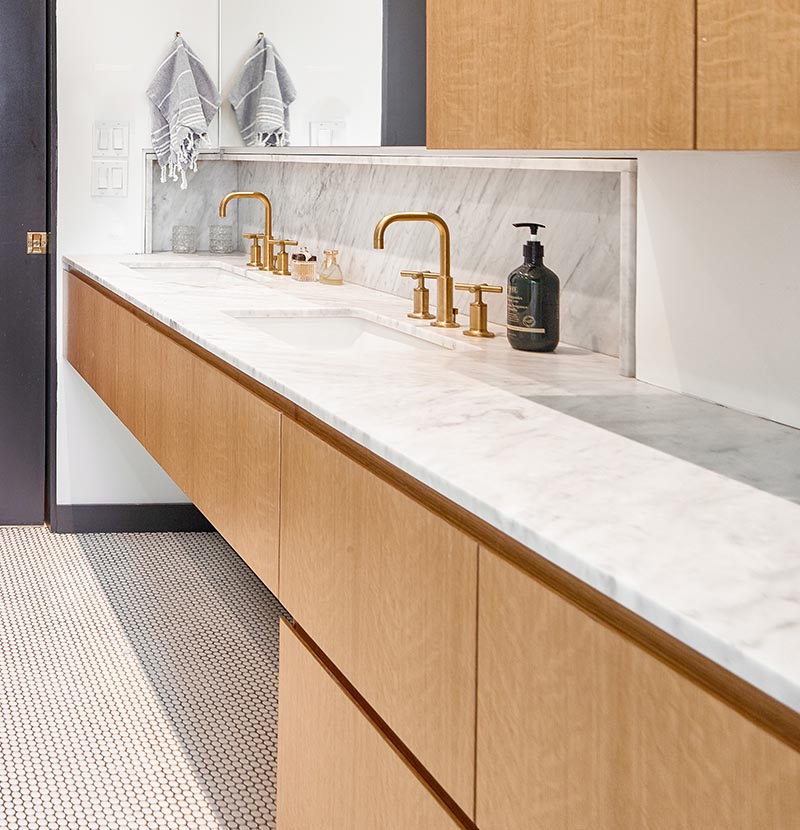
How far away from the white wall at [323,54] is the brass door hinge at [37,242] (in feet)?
2.29

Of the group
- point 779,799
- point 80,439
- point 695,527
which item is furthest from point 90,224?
point 779,799

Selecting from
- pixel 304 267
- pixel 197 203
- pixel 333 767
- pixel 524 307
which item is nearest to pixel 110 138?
pixel 197 203

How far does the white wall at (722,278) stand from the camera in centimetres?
139

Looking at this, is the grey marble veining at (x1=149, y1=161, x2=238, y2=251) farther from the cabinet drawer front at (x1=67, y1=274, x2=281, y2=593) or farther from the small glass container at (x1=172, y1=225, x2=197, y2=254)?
the cabinet drawer front at (x1=67, y1=274, x2=281, y2=593)

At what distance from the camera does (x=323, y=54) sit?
2910 millimetres

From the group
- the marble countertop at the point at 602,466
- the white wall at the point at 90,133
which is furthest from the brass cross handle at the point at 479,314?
the white wall at the point at 90,133

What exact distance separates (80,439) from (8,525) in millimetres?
419

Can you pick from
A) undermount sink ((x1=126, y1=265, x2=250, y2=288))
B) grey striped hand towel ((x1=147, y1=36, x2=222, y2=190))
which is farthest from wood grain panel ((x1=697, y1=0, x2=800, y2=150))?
grey striped hand towel ((x1=147, y1=36, x2=222, y2=190))

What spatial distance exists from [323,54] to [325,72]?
0.05 meters

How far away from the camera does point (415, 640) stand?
1.14 meters

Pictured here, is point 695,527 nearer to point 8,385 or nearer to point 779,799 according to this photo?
point 779,799

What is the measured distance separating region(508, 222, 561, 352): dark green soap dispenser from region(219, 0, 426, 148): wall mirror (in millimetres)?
605

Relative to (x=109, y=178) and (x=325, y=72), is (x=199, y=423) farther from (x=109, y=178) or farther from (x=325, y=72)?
(x=109, y=178)

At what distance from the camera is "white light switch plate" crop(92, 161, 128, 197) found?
3736mm
